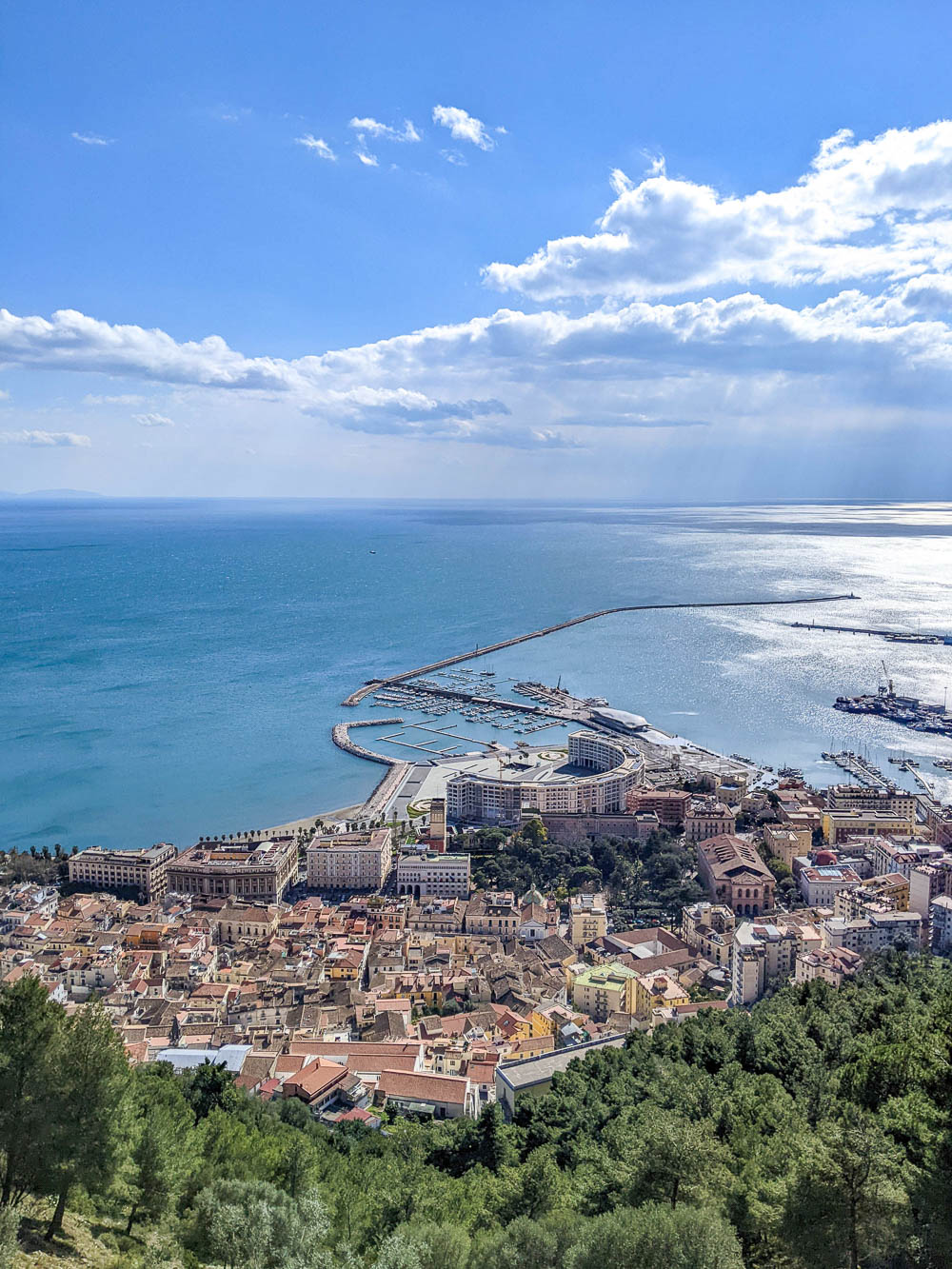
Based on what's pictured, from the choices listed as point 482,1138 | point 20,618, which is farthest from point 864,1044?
point 20,618

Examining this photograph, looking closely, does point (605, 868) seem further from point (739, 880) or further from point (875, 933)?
point (875, 933)

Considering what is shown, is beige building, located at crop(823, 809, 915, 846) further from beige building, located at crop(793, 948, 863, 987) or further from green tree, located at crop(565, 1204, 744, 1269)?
green tree, located at crop(565, 1204, 744, 1269)

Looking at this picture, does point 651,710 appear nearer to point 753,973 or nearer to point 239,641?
point 753,973

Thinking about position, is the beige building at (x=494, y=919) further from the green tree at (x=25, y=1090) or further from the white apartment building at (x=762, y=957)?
the green tree at (x=25, y=1090)

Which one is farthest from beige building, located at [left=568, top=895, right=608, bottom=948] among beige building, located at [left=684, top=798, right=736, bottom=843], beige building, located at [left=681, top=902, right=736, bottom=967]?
beige building, located at [left=684, top=798, right=736, bottom=843]

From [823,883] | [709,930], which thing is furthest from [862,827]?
[709,930]

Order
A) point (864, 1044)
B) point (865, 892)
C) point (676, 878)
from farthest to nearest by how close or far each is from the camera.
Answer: point (676, 878) → point (865, 892) → point (864, 1044)
